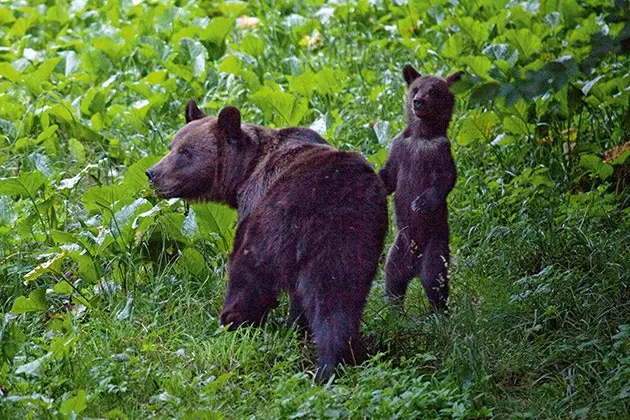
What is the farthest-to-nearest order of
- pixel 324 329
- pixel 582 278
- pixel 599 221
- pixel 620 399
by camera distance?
1. pixel 599 221
2. pixel 582 278
3. pixel 324 329
4. pixel 620 399

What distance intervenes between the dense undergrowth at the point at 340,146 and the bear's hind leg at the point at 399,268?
0.12 metres

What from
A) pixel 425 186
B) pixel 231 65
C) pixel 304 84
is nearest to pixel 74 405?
pixel 425 186

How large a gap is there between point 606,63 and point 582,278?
3371 millimetres

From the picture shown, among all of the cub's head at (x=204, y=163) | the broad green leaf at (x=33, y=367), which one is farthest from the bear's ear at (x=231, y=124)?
the broad green leaf at (x=33, y=367)

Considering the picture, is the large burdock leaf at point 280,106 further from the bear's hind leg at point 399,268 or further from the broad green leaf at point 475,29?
the bear's hind leg at point 399,268

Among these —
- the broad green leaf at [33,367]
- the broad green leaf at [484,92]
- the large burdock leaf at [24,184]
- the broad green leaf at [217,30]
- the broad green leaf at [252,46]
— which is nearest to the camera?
the broad green leaf at [33,367]

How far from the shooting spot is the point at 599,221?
7164 millimetres

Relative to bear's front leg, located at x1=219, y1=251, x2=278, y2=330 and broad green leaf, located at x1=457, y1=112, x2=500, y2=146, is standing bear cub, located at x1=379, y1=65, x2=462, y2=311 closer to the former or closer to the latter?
bear's front leg, located at x1=219, y1=251, x2=278, y2=330

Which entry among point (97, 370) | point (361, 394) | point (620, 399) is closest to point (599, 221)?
point (620, 399)

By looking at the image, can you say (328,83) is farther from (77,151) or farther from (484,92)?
(484,92)

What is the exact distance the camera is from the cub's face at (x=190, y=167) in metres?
6.43

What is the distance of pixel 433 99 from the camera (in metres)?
6.24

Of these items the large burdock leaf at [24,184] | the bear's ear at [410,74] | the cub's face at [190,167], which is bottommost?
the large burdock leaf at [24,184]

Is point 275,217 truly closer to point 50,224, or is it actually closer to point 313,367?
point 313,367
